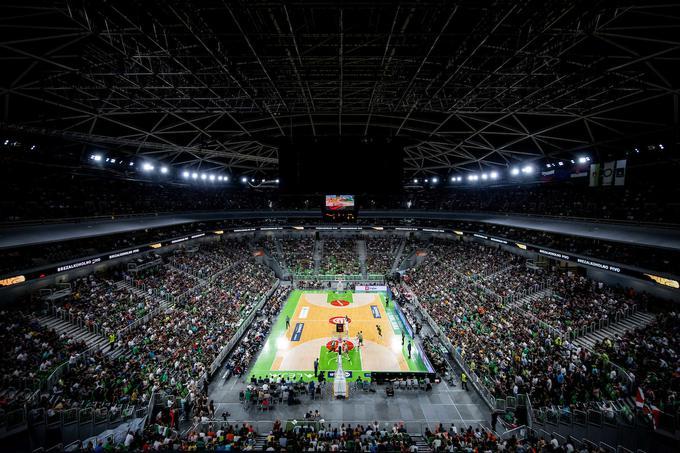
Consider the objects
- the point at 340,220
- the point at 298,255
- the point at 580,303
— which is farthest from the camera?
the point at 298,255

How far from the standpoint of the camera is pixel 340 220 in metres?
28.3

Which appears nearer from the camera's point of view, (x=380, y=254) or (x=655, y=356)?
(x=655, y=356)

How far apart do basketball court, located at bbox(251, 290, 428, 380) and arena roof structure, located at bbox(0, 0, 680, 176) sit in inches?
665

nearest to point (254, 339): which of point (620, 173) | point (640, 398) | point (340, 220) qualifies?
point (340, 220)

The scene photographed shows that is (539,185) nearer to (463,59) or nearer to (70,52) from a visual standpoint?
(463,59)

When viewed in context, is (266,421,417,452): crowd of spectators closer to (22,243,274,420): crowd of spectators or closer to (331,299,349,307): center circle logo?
(22,243,274,420): crowd of spectators

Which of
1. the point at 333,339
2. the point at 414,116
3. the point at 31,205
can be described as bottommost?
the point at 333,339

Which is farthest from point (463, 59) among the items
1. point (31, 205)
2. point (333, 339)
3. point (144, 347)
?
point (31, 205)

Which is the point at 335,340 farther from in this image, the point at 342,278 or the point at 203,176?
the point at 203,176

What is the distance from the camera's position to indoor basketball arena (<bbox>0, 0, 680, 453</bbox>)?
11.8m

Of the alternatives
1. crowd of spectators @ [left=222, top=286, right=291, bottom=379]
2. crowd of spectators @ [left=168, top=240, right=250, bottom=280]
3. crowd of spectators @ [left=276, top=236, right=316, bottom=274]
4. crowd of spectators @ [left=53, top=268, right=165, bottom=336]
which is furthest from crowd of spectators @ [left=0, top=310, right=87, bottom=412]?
crowd of spectators @ [left=276, top=236, right=316, bottom=274]

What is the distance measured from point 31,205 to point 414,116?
29.4 m

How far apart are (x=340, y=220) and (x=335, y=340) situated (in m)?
10.4

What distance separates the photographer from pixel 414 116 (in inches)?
875
